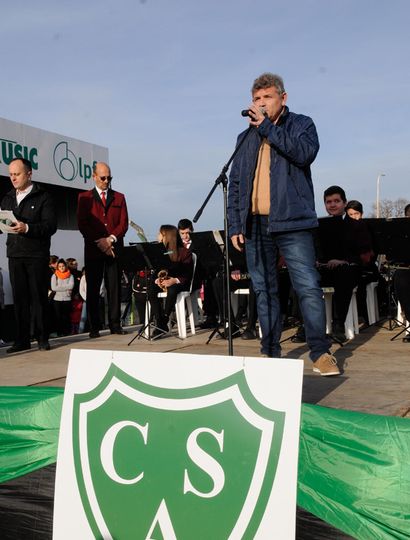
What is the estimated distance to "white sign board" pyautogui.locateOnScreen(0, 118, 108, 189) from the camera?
650 inches

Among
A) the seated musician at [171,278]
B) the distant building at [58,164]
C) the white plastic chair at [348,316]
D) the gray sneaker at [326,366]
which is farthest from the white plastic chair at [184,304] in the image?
the distant building at [58,164]

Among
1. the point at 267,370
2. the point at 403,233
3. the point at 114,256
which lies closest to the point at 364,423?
the point at 267,370

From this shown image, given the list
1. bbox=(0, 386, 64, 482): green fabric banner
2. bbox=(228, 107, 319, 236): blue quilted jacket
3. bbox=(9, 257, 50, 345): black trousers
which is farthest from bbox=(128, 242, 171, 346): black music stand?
bbox=(0, 386, 64, 482): green fabric banner

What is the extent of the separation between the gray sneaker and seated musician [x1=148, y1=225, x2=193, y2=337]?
3.88 metres

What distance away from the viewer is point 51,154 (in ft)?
61.7

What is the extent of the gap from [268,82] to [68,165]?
16344 mm

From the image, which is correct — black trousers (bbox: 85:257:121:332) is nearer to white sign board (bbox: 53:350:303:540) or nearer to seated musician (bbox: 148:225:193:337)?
seated musician (bbox: 148:225:193:337)

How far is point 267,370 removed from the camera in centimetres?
209

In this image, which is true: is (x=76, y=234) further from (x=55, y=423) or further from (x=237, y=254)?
(x=55, y=423)

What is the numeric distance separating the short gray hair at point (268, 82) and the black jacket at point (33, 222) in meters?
2.83

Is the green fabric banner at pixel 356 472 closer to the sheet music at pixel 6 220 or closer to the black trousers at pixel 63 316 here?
the sheet music at pixel 6 220

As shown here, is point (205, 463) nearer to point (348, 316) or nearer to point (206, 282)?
point (348, 316)

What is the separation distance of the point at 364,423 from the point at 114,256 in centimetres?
517

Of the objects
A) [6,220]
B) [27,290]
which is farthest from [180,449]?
[27,290]
